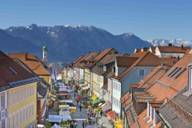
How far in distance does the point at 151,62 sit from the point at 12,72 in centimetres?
2387

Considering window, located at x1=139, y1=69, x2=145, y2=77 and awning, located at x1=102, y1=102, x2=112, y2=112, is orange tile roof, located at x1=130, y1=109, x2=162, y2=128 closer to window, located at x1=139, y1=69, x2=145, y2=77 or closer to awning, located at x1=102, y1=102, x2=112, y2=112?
window, located at x1=139, y1=69, x2=145, y2=77

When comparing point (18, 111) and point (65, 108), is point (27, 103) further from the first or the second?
point (65, 108)

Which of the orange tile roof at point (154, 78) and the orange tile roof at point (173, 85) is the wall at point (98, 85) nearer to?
the orange tile roof at point (154, 78)

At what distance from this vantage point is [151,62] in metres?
61.8

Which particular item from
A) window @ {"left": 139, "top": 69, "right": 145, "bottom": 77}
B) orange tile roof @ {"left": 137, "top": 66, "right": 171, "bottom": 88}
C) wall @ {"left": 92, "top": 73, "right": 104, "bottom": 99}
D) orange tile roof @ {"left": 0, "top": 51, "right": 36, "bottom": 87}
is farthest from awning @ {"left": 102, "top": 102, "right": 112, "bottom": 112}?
orange tile roof @ {"left": 137, "top": 66, "right": 171, "bottom": 88}

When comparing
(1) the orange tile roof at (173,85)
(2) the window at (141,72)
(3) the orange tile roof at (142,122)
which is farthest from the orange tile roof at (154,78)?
(2) the window at (141,72)

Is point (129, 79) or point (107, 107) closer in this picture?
point (129, 79)

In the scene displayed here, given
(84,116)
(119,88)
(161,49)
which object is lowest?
(84,116)

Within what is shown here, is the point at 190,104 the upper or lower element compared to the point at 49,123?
upper

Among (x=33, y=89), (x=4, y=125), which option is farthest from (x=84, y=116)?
(x=4, y=125)

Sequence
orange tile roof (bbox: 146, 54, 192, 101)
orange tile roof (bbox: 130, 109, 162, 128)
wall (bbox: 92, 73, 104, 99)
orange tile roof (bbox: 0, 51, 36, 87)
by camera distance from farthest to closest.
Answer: wall (bbox: 92, 73, 104, 99) → orange tile roof (bbox: 0, 51, 36, 87) → orange tile roof (bbox: 130, 109, 162, 128) → orange tile roof (bbox: 146, 54, 192, 101)

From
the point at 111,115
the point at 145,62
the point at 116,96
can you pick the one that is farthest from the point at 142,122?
the point at 116,96

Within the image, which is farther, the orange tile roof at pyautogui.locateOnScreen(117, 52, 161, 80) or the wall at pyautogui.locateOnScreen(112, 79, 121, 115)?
the wall at pyautogui.locateOnScreen(112, 79, 121, 115)

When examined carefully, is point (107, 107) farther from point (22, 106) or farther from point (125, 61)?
point (22, 106)
